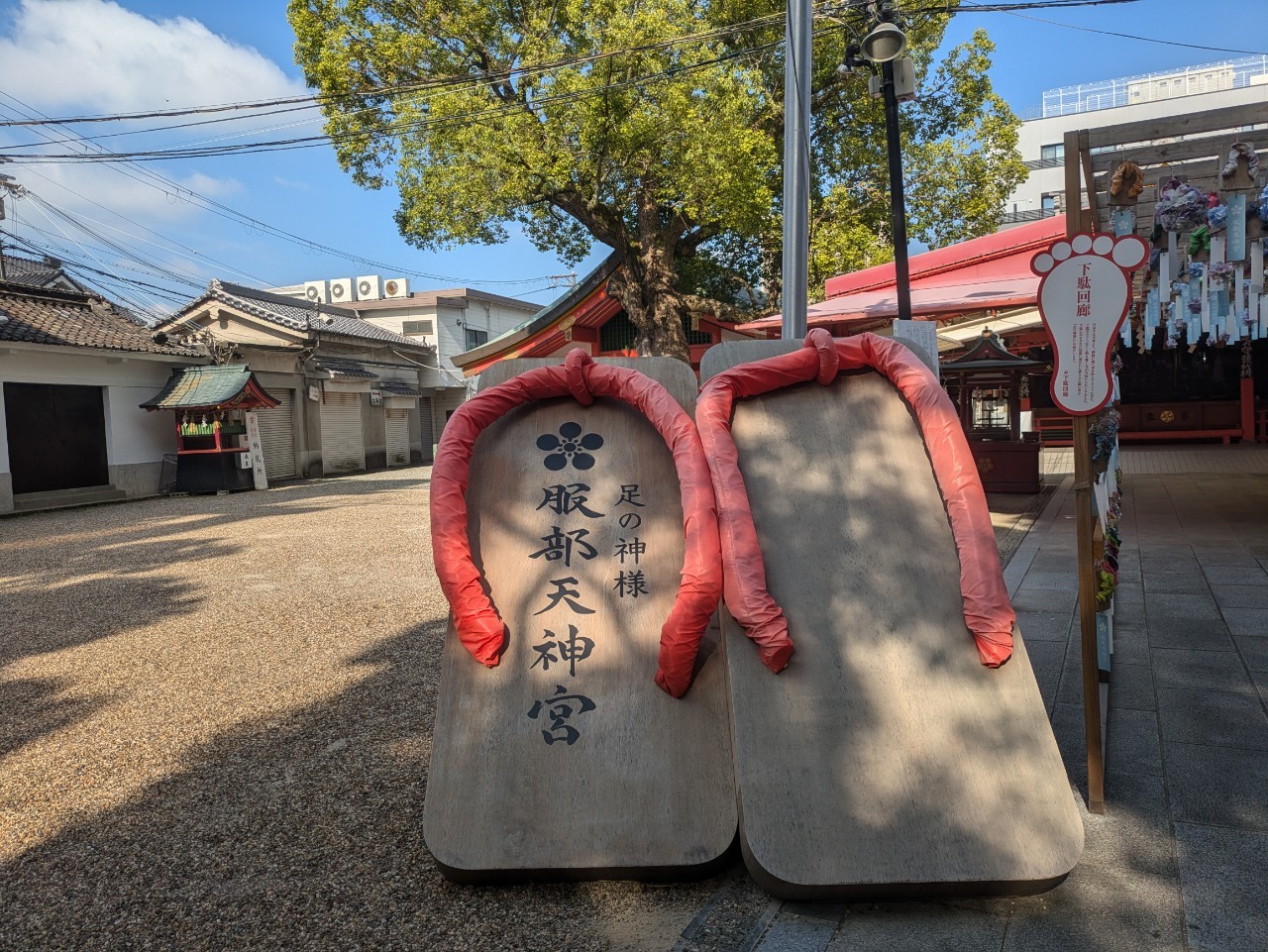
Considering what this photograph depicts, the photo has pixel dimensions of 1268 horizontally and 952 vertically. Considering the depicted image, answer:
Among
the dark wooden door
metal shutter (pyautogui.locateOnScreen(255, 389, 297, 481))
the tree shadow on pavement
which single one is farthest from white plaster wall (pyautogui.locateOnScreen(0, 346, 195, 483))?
the tree shadow on pavement

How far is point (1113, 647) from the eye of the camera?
524 cm

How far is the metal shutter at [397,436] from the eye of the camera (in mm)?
27531

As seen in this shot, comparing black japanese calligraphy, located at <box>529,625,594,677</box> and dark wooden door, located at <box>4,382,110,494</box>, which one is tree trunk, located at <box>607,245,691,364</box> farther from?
black japanese calligraphy, located at <box>529,625,594,677</box>

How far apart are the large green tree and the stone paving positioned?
813 cm

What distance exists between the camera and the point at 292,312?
86.9ft

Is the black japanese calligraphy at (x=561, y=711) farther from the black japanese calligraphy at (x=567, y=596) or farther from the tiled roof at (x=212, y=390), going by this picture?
the tiled roof at (x=212, y=390)

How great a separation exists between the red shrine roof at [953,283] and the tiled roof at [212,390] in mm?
11935

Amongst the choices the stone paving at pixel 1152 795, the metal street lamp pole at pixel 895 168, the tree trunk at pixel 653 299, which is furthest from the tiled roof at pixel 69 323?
the stone paving at pixel 1152 795

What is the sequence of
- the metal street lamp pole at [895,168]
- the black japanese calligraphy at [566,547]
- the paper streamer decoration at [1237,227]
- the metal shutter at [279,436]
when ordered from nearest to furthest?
1. the black japanese calligraphy at [566,547]
2. the paper streamer decoration at [1237,227]
3. the metal street lamp pole at [895,168]
4. the metal shutter at [279,436]

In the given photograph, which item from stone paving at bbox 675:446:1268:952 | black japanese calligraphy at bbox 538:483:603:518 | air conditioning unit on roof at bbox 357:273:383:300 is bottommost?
stone paving at bbox 675:446:1268:952

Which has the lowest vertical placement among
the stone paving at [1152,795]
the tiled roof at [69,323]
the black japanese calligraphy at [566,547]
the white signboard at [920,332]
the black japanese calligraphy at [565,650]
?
the stone paving at [1152,795]

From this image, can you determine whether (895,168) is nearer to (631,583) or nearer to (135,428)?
(631,583)

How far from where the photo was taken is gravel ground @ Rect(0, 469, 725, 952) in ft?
9.00

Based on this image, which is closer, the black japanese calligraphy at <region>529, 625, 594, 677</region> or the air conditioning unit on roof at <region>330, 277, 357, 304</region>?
the black japanese calligraphy at <region>529, 625, 594, 677</region>
